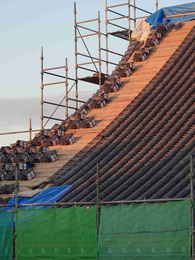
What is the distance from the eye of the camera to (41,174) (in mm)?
30422

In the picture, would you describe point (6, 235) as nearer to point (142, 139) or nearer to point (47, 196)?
point (47, 196)

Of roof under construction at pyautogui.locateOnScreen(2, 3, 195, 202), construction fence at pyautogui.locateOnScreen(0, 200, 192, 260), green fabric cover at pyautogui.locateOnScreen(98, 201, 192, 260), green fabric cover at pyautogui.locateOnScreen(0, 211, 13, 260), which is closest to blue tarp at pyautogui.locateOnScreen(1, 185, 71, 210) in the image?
roof under construction at pyautogui.locateOnScreen(2, 3, 195, 202)

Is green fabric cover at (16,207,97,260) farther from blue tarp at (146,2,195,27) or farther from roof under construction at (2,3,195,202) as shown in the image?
blue tarp at (146,2,195,27)

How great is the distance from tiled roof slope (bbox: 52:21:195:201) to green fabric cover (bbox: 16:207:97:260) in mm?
4190

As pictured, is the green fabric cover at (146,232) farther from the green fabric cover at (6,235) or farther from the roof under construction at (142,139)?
the roof under construction at (142,139)

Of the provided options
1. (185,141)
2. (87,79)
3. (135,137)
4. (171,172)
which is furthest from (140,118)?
(87,79)

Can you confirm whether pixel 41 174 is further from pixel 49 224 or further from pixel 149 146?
pixel 49 224

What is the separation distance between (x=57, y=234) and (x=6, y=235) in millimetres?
1867

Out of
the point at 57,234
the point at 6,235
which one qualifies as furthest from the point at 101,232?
the point at 6,235

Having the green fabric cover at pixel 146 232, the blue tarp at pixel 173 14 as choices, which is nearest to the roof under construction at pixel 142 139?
the blue tarp at pixel 173 14

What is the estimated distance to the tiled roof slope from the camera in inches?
1003

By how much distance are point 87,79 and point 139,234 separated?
23399mm

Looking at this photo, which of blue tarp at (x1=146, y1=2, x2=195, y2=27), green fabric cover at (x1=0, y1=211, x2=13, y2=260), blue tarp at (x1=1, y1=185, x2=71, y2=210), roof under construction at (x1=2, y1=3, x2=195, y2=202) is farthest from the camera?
blue tarp at (x1=146, y1=2, x2=195, y2=27)

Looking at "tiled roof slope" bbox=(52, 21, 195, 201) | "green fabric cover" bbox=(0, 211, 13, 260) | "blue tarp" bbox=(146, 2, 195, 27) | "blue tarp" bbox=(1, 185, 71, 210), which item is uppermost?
"blue tarp" bbox=(146, 2, 195, 27)
